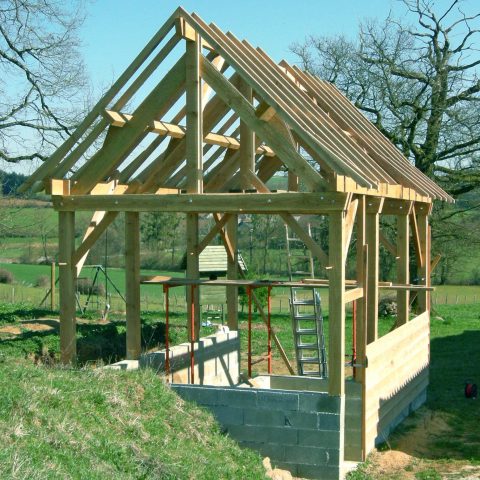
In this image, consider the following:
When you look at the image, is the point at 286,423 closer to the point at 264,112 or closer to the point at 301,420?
the point at 301,420

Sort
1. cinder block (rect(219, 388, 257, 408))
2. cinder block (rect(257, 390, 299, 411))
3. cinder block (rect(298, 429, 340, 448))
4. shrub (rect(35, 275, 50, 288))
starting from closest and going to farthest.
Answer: cinder block (rect(298, 429, 340, 448)), cinder block (rect(257, 390, 299, 411)), cinder block (rect(219, 388, 257, 408)), shrub (rect(35, 275, 50, 288))

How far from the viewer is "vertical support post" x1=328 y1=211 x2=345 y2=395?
9.84 m

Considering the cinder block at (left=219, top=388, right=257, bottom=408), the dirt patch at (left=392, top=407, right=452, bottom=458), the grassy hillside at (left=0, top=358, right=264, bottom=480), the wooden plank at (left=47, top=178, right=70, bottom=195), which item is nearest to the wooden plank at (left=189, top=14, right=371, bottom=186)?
the wooden plank at (left=47, top=178, right=70, bottom=195)

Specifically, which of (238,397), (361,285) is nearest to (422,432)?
(361,285)

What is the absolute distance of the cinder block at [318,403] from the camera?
32.4 feet

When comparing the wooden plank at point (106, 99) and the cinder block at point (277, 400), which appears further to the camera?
the wooden plank at point (106, 99)

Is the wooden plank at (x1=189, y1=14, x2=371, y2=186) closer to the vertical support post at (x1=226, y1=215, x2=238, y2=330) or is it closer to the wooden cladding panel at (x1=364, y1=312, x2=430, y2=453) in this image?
the wooden cladding panel at (x1=364, y1=312, x2=430, y2=453)

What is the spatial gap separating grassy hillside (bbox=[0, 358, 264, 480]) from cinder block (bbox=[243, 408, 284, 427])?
472mm

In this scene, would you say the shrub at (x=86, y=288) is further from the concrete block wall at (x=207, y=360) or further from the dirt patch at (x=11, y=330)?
the concrete block wall at (x=207, y=360)

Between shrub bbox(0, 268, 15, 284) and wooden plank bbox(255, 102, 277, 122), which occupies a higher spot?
wooden plank bbox(255, 102, 277, 122)

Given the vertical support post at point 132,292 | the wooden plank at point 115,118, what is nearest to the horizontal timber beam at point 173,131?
the wooden plank at point 115,118

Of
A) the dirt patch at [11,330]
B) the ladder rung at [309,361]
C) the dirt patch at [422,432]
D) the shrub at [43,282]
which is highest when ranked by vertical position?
the shrub at [43,282]

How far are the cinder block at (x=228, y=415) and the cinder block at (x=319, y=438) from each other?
0.76m

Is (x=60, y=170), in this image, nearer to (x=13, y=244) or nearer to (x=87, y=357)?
(x=87, y=357)
